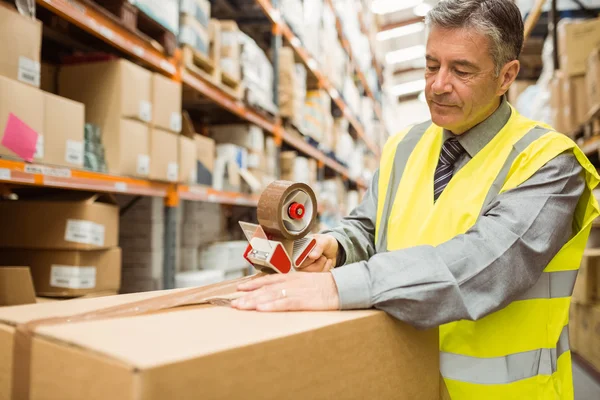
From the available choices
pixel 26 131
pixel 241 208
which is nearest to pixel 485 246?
pixel 26 131

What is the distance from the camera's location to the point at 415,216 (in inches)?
55.8

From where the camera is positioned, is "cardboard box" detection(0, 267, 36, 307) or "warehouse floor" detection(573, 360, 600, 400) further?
"warehouse floor" detection(573, 360, 600, 400)

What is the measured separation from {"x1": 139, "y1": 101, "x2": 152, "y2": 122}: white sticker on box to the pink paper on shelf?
65cm

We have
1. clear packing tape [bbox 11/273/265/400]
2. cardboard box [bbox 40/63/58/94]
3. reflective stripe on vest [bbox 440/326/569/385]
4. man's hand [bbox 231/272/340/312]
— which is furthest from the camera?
cardboard box [bbox 40/63/58/94]

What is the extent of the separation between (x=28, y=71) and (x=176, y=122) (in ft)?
3.16

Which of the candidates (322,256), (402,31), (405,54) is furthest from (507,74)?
(405,54)

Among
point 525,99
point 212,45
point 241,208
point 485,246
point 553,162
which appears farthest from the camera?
point 525,99

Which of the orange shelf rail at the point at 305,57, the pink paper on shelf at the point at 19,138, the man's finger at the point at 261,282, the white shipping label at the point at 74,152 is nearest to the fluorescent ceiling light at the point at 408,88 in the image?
the orange shelf rail at the point at 305,57

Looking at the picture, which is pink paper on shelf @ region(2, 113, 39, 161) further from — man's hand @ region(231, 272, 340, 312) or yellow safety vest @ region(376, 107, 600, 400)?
yellow safety vest @ region(376, 107, 600, 400)

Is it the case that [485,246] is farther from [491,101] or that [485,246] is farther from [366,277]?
[491,101]

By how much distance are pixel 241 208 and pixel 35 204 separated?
287 cm

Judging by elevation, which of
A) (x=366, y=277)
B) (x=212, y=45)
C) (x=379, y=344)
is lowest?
(x=379, y=344)

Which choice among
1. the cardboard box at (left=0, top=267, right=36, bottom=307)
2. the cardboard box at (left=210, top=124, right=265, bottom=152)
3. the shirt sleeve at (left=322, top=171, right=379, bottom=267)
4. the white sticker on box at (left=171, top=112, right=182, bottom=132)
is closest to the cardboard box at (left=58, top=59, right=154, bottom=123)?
the white sticker on box at (left=171, top=112, right=182, bottom=132)

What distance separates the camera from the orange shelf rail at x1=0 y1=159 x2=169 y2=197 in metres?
1.62
